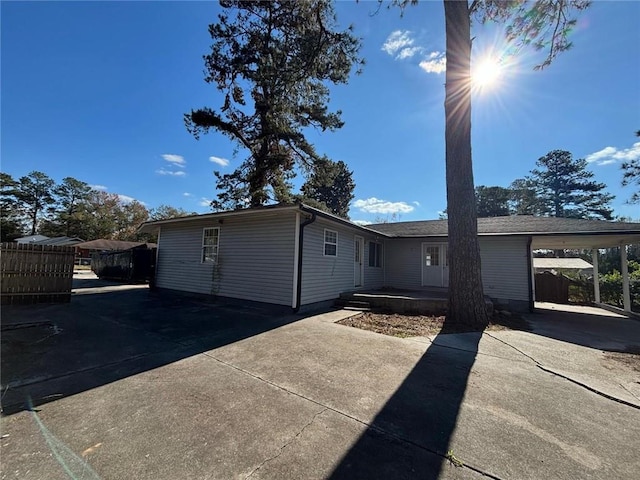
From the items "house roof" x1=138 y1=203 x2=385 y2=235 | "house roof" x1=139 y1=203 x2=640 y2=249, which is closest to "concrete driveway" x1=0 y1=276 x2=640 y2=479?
"house roof" x1=138 y1=203 x2=385 y2=235

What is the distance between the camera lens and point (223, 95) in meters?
14.5

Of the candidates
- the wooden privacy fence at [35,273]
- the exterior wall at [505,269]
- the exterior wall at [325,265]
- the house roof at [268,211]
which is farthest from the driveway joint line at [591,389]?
the wooden privacy fence at [35,273]

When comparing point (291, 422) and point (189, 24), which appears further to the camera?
point (189, 24)

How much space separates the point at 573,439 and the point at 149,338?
603cm

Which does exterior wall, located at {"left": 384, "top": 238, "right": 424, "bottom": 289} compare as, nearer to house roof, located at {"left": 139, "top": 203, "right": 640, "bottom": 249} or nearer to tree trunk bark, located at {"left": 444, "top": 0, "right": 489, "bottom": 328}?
house roof, located at {"left": 139, "top": 203, "right": 640, "bottom": 249}

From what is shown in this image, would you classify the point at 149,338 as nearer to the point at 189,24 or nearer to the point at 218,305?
the point at 218,305

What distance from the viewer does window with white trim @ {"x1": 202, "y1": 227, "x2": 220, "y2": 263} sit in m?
9.66

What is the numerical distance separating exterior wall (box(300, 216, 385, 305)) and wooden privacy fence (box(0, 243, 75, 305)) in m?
7.42

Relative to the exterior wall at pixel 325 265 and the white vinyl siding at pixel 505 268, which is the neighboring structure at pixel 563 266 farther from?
the exterior wall at pixel 325 265

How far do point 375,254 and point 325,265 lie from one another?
4.28 meters

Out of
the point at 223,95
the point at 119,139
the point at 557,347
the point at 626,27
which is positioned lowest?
the point at 557,347

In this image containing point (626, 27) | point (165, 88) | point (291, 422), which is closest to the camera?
point (291, 422)

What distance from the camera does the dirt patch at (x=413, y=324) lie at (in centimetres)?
616

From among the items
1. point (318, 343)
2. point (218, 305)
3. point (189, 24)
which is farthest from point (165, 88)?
point (318, 343)
